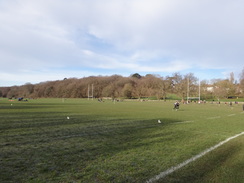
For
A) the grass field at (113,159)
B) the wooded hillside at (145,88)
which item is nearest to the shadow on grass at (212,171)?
the grass field at (113,159)

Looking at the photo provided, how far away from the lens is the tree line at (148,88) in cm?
7531

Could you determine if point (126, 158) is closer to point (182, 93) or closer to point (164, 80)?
point (182, 93)

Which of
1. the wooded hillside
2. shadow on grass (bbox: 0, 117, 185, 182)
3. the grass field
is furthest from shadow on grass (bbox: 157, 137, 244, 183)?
the wooded hillside

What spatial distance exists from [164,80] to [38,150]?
83.1 metres

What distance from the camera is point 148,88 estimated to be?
95.6 meters

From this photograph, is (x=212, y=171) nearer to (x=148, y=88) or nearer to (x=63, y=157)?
(x=63, y=157)

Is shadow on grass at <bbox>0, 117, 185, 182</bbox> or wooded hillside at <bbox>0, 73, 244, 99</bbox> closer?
shadow on grass at <bbox>0, 117, 185, 182</bbox>

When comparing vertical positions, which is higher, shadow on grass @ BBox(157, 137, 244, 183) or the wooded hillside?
the wooded hillside

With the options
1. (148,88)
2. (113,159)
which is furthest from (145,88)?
(113,159)

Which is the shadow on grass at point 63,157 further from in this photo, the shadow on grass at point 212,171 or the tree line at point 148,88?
the tree line at point 148,88

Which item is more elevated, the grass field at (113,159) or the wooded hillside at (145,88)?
the wooded hillside at (145,88)

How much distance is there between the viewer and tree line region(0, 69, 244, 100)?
7531cm

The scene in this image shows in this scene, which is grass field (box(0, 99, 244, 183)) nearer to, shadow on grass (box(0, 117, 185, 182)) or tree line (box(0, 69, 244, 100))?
shadow on grass (box(0, 117, 185, 182))

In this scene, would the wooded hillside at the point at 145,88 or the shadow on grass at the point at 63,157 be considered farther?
the wooded hillside at the point at 145,88
